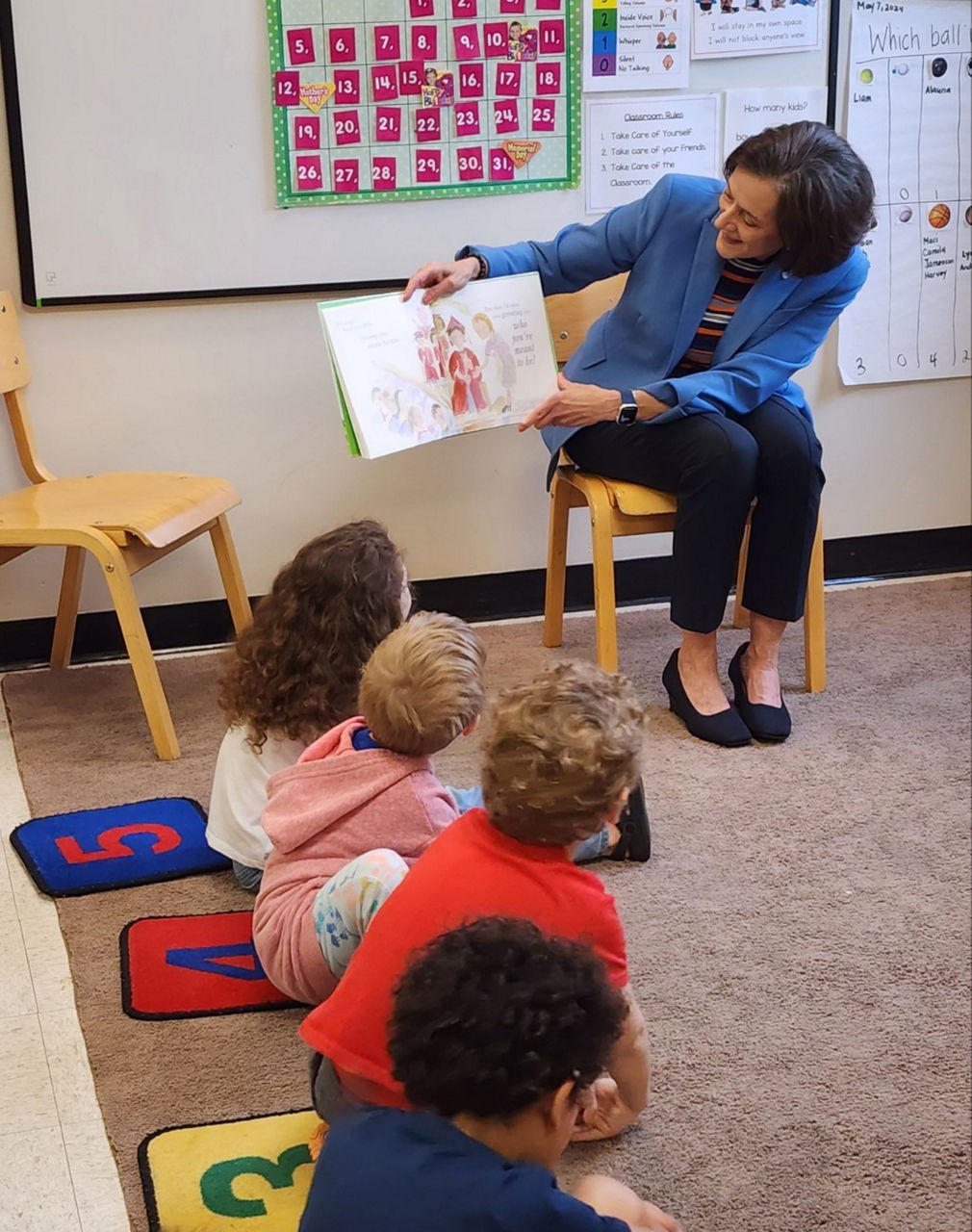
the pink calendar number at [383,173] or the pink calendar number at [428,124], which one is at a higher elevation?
the pink calendar number at [428,124]

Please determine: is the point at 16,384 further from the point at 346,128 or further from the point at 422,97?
the point at 422,97

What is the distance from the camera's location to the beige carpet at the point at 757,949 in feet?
4.92

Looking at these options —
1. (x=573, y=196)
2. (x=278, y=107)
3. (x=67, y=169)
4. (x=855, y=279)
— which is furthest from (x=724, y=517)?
(x=67, y=169)

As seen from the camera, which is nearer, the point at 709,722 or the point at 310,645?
the point at 310,645

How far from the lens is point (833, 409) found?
3295 millimetres

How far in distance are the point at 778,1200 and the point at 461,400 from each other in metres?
1.58

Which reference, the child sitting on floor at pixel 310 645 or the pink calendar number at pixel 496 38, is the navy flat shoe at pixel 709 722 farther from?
the pink calendar number at pixel 496 38

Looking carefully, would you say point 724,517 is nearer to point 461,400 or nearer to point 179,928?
point 461,400

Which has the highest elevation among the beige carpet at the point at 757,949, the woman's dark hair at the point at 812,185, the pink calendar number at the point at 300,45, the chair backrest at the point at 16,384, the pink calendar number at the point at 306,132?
the pink calendar number at the point at 300,45

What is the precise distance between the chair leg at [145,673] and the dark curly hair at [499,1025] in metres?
1.52

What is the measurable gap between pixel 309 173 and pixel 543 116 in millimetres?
503

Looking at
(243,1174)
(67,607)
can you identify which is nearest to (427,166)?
(67,607)

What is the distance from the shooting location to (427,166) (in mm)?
2863

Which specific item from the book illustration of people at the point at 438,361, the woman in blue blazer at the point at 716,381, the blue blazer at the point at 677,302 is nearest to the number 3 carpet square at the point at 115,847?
the book illustration of people at the point at 438,361
